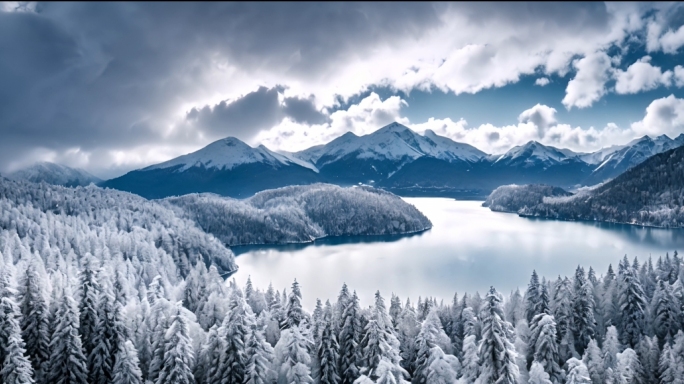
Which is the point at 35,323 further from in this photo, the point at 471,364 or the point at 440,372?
the point at 471,364

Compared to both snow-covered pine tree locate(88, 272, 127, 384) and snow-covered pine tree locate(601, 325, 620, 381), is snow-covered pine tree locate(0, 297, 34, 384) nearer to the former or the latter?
snow-covered pine tree locate(88, 272, 127, 384)

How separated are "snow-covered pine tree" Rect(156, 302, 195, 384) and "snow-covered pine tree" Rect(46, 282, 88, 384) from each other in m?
7.95

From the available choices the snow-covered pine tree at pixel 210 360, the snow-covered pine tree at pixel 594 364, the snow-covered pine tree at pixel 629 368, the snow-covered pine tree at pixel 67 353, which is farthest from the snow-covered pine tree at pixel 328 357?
the snow-covered pine tree at pixel 629 368

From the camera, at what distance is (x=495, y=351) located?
25844mm

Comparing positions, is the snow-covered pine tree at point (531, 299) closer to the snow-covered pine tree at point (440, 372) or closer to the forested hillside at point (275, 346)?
the forested hillside at point (275, 346)

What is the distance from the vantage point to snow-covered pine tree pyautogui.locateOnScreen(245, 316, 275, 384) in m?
31.9

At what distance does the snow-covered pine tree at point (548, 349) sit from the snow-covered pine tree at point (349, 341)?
15167 mm

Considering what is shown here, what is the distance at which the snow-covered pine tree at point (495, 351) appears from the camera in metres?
25.2

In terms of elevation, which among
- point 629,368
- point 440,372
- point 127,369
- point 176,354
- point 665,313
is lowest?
point 629,368

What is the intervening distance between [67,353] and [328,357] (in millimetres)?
20607

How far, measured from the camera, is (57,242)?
103m

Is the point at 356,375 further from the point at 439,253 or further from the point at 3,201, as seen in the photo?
the point at 3,201

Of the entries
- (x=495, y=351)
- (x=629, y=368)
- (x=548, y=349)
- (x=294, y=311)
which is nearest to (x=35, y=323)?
(x=294, y=311)

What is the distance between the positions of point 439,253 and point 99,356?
12573cm
